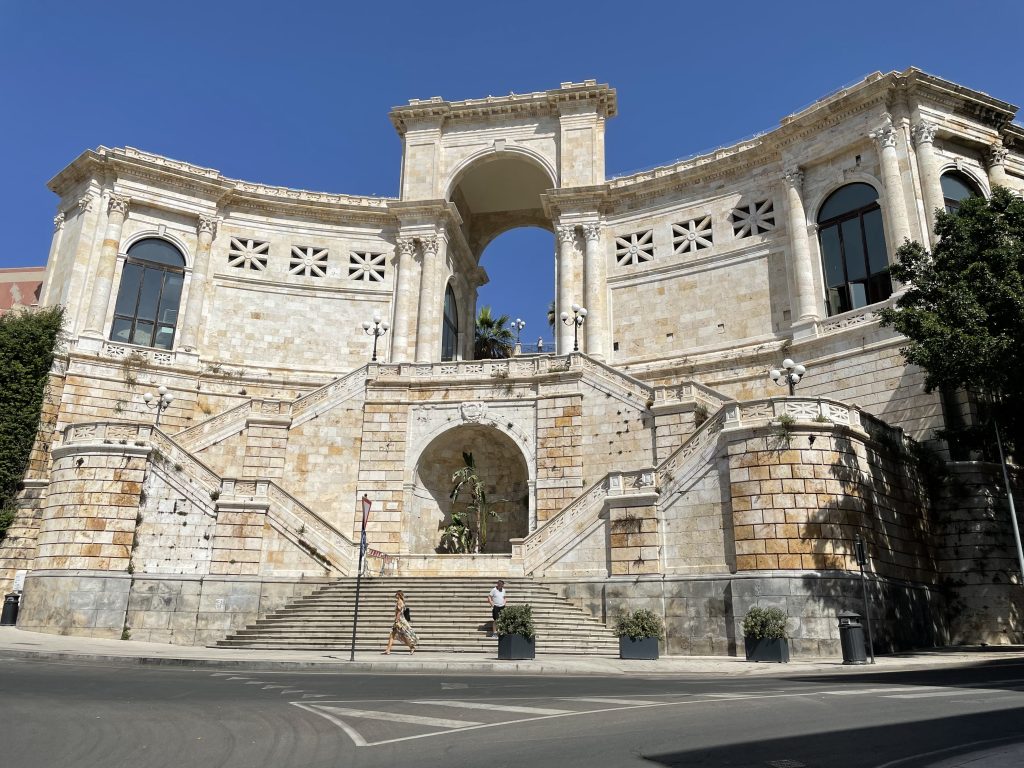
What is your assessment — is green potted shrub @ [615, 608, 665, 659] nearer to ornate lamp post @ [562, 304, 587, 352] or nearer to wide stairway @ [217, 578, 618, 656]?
wide stairway @ [217, 578, 618, 656]

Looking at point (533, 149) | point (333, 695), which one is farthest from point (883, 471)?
point (533, 149)

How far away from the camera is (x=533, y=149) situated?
4328cm

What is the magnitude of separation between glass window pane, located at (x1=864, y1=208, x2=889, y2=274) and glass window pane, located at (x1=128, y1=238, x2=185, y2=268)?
33159 mm

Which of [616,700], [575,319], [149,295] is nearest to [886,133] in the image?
[575,319]

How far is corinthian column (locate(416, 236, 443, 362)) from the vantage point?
133 ft

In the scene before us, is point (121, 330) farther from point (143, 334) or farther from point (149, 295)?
point (149, 295)

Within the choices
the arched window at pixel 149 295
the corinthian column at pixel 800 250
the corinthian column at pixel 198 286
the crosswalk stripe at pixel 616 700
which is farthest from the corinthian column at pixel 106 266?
the crosswalk stripe at pixel 616 700

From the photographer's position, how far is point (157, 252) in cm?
3972

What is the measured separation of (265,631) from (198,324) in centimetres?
2132

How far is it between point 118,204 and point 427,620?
28.8 m

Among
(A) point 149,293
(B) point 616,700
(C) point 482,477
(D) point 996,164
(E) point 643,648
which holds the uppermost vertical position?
(D) point 996,164

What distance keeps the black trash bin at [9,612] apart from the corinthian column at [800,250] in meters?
32.3

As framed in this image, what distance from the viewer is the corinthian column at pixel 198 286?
38.7 metres

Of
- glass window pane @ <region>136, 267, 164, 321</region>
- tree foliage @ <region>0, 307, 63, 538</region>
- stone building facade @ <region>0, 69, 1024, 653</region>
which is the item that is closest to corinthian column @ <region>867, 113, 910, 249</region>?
stone building facade @ <region>0, 69, 1024, 653</region>
